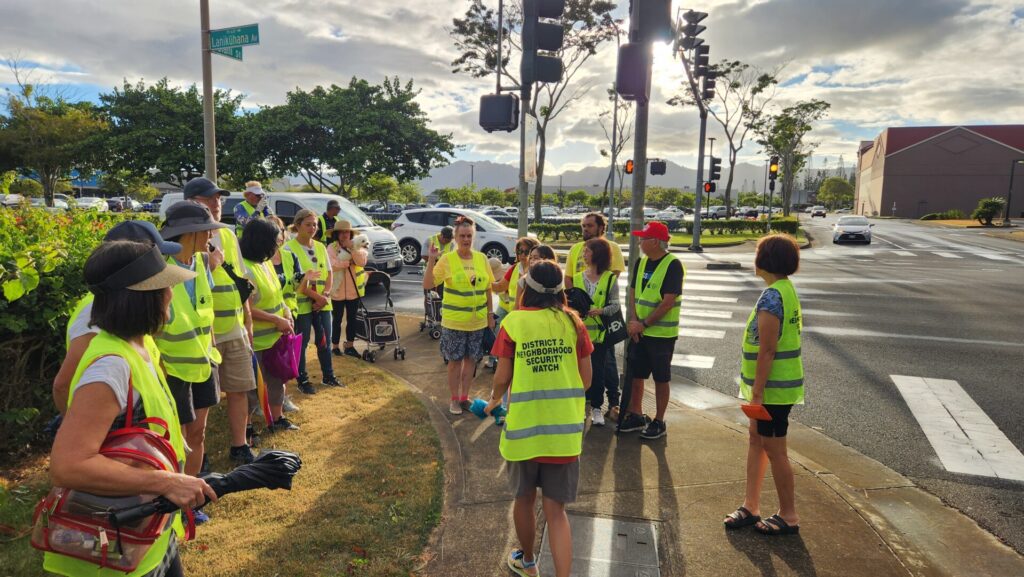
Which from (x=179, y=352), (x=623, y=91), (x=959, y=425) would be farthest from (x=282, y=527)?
(x=959, y=425)

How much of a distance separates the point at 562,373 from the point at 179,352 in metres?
2.06

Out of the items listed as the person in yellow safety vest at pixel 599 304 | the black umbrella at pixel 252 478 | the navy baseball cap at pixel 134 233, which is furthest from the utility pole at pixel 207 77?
the black umbrella at pixel 252 478

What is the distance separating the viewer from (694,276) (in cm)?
1561

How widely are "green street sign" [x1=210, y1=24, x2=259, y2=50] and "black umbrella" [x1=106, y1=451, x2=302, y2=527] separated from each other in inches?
307

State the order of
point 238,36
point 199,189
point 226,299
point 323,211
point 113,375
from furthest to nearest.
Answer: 1. point 323,211
2. point 238,36
3. point 199,189
4. point 226,299
5. point 113,375

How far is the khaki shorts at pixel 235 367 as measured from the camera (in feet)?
12.6

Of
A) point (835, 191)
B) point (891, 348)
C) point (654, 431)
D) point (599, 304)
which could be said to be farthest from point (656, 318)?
point (835, 191)

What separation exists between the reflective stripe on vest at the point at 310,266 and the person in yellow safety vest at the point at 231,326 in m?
1.45

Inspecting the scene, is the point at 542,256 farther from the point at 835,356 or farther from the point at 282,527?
the point at 835,356

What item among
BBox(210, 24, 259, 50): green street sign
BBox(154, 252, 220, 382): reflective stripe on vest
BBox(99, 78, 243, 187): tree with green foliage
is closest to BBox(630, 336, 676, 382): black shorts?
BBox(154, 252, 220, 382): reflective stripe on vest

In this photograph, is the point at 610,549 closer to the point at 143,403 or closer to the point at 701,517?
the point at 701,517

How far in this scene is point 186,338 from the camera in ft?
10.1

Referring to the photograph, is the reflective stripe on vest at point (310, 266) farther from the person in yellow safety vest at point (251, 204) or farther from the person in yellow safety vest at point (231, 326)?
the person in yellow safety vest at point (251, 204)

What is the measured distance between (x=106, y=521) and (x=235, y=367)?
237 cm
